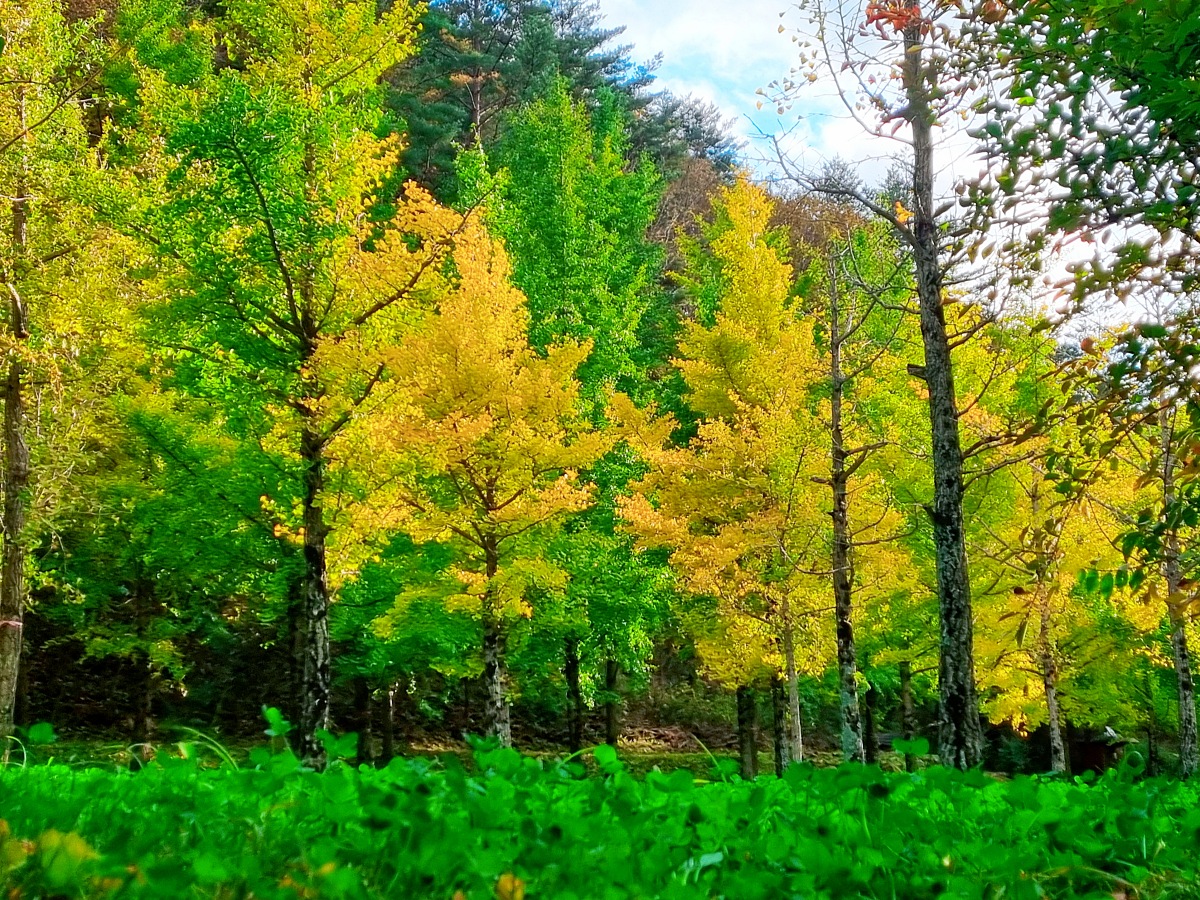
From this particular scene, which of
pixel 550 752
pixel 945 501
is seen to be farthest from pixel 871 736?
pixel 945 501

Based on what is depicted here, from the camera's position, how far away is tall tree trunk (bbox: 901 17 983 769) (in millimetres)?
7906

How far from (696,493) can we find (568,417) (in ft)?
8.86

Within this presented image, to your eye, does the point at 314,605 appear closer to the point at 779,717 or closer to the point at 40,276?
the point at 40,276

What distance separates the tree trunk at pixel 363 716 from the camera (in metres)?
18.1

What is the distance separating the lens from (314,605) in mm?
10609

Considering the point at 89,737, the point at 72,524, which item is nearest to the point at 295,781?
the point at 72,524

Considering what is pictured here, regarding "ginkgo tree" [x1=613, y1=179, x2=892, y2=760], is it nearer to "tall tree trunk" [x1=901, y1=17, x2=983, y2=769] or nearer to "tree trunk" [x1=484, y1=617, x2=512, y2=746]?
"tree trunk" [x1=484, y1=617, x2=512, y2=746]

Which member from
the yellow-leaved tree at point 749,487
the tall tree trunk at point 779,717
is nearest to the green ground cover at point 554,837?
the yellow-leaved tree at point 749,487

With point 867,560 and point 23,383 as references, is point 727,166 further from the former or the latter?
point 23,383

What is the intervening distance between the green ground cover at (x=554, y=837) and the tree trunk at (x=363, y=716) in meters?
17.0

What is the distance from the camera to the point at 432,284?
11.1 meters

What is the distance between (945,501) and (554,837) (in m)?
7.60

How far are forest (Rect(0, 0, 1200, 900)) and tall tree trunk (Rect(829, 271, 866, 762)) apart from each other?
145 millimetres

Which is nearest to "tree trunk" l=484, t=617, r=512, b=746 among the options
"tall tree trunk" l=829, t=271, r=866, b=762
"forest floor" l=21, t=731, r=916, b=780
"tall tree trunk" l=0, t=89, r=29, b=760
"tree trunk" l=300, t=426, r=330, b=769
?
"forest floor" l=21, t=731, r=916, b=780
